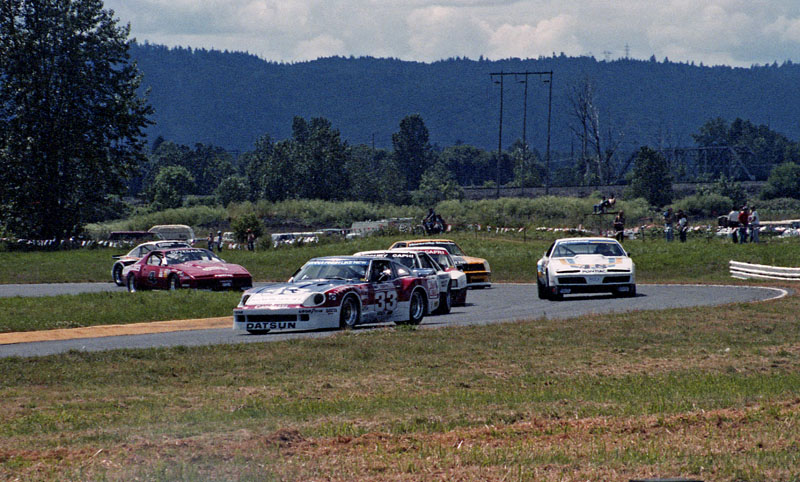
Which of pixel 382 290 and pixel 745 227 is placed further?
pixel 745 227

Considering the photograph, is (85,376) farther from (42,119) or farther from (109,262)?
(42,119)

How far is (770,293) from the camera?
84.3ft

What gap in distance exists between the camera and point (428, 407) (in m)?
9.52

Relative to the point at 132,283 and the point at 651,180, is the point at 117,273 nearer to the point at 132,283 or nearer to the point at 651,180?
the point at 132,283

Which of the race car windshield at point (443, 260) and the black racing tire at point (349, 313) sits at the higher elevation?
the race car windshield at point (443, 260)

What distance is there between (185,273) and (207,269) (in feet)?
1.96

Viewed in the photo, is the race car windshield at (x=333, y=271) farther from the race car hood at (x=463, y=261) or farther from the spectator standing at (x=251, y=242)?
the spectator standing at (x=251, y=242)

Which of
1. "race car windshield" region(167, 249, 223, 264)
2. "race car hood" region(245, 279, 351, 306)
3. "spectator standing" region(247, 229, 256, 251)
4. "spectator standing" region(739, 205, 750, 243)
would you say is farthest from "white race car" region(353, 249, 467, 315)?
"spectator standing" region(247, 229, 256, 251)

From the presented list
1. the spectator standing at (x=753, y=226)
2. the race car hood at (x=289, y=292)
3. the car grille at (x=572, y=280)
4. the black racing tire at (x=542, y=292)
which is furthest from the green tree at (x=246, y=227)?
the race car hood at (x=289, y=292)

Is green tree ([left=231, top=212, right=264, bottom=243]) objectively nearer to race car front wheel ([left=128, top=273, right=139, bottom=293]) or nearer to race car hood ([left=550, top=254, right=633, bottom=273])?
race car front wheel ([left=128, top=273, right=139, bottom=293])

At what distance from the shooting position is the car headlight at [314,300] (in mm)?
16719

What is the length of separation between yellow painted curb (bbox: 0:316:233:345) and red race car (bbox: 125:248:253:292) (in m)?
5.14

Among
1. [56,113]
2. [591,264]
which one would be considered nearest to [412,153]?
[56,113]

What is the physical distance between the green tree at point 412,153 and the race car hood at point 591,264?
163 metres
